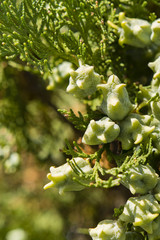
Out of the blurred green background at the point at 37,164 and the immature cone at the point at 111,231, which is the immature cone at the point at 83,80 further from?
the blurred green background at the point at 37,164

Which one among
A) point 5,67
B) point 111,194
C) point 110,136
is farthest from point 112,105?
point 111,194

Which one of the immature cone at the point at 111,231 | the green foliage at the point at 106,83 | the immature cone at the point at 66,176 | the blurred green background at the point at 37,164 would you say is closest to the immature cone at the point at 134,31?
the green foliage at the point at 106,83

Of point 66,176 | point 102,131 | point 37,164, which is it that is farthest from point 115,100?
point 37,164

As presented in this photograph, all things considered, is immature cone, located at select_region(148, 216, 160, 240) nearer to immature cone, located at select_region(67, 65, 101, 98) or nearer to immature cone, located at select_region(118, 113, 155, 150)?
immature cone, located at select_region(118, 113, 155, 150)

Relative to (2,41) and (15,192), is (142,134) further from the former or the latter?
(15,192)

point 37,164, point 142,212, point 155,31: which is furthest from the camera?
point 37,164

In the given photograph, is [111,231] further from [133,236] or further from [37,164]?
[37,164]

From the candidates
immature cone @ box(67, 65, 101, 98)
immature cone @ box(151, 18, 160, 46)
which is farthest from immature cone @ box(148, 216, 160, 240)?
immature cone @ box(151, 18, 160, 46)
